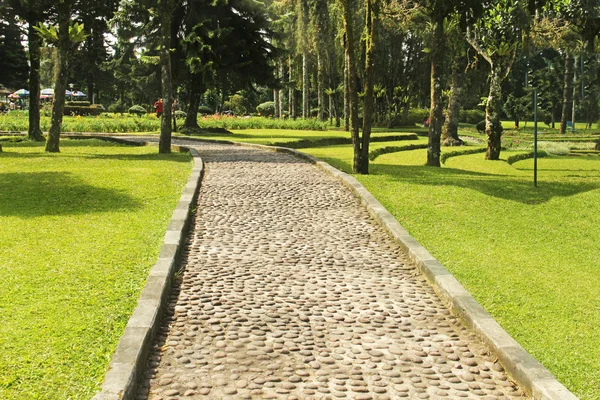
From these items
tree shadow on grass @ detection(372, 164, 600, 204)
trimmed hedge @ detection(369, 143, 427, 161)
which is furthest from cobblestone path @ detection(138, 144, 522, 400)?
trimmed hedge @ detection(369, 143, 427, 161)

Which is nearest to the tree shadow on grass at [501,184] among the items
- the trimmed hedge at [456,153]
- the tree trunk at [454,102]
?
the trimmed hedge at [456,153]

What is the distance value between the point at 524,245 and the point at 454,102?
2272 cm

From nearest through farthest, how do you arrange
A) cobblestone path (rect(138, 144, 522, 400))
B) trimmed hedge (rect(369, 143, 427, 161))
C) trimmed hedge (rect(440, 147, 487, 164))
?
1. cobblestone path (rect(138, 144, 522, 400))
2. trimmed hedge (rect(369, 143, 427, 161))
3. trimmed hedge (rect(440, 147, 487, 164))

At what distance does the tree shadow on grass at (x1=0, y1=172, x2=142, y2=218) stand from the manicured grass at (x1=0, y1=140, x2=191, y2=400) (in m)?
0.02

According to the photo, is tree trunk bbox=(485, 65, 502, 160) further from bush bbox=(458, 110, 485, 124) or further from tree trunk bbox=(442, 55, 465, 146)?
bush bbox=(458, 110, 485, 124)

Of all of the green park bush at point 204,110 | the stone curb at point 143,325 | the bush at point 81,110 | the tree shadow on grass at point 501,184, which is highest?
the green park bush at point 204,110

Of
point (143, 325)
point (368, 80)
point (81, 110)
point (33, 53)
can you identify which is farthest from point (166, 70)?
point (81, 110)

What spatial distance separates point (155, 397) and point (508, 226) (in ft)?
25.7

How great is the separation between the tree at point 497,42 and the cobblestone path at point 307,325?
1474 cm

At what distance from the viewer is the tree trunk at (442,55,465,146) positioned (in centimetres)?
3033

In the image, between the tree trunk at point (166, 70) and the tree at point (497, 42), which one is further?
the tree at point (497, 42)

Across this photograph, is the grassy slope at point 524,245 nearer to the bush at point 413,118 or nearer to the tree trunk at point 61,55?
the tree trunk at point 61,55

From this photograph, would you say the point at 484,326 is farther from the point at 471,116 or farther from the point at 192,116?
the point at 471,116

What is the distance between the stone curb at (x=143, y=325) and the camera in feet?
14.9
